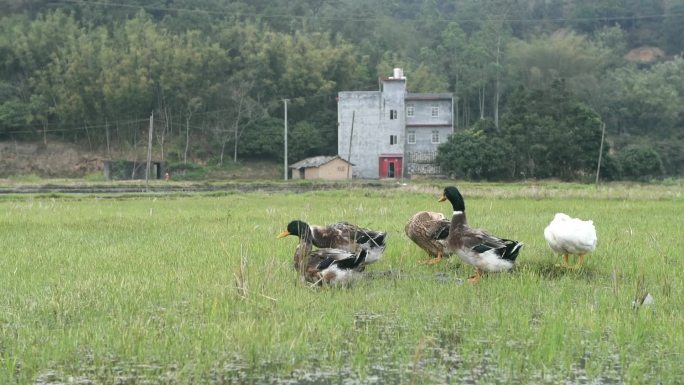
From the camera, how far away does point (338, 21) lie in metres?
81.8

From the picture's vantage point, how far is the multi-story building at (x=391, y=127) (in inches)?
2192

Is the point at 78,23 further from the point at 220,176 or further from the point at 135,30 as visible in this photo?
the point at 220,176

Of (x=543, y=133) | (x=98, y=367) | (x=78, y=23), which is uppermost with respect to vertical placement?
(x=78, y=23)

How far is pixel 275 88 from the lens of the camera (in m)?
58.9

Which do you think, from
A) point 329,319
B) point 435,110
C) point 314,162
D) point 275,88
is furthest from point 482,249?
point 275,88

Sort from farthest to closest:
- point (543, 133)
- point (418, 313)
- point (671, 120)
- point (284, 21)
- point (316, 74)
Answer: point (284, 21) < point (671, 120) < point (316, 74) < point (543, 133) < point (418, 313)

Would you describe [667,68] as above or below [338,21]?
below

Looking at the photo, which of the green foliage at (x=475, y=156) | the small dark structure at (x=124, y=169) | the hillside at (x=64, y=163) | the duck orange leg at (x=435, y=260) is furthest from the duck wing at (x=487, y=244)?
the hillside at (x=64, y=163)

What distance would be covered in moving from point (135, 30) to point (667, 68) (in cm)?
4992

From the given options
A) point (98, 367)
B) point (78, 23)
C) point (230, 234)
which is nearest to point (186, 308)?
point (98, 367)

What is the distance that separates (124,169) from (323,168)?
13.6 meters

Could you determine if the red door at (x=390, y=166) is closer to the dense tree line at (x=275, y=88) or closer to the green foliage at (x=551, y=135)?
the dense tree line at (x=275, y=88)

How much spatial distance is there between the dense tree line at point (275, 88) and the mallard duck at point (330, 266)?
140 feet

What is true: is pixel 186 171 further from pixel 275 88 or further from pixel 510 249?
pixel 510 249
